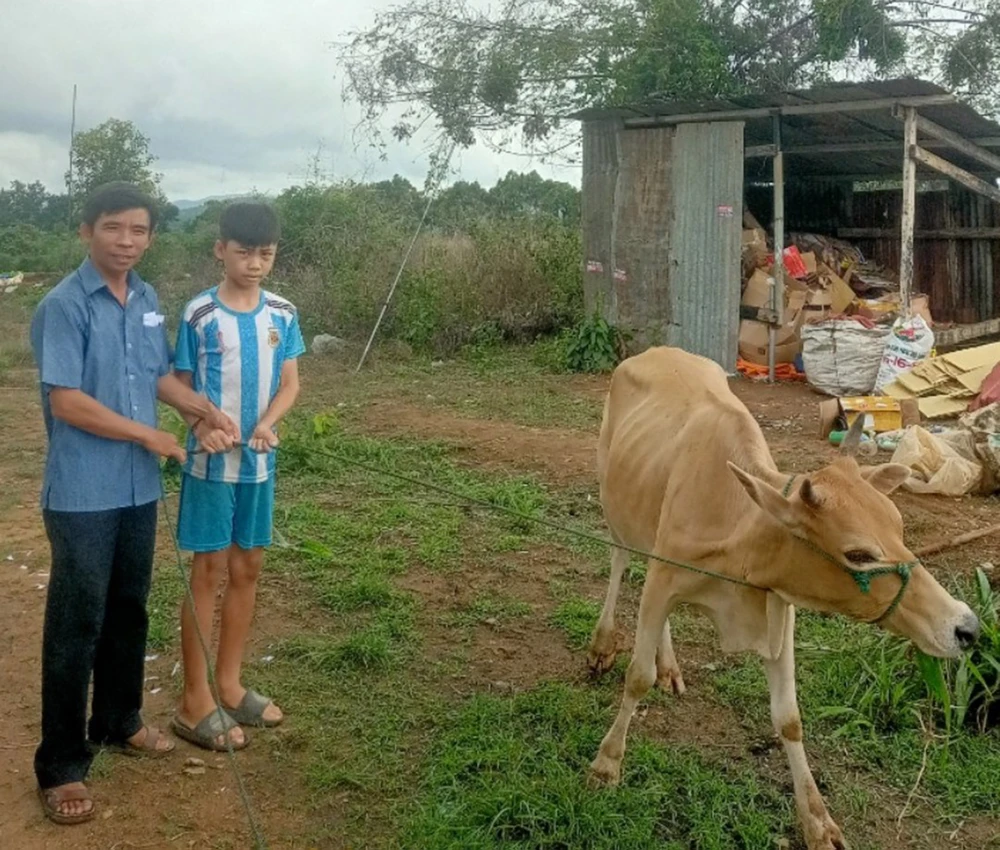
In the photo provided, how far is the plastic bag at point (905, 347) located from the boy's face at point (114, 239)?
8119 mm

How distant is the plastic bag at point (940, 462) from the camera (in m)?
6.71

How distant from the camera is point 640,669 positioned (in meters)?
3.46

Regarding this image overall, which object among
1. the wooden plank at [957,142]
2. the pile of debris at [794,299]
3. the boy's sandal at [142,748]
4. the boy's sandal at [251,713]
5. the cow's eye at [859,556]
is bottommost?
the boy's sandal at [142,748]

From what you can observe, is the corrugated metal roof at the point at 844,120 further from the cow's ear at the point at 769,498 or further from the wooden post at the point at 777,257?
the cow's ear at the point at 769,498

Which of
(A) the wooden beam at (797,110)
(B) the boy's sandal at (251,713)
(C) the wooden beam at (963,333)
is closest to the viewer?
(B) the boy's sandal at (251,713)

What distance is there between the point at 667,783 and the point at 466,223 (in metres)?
12.6

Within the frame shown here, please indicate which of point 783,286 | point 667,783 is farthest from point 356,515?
point 783,286

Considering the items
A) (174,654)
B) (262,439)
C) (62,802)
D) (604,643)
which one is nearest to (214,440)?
(262,439)

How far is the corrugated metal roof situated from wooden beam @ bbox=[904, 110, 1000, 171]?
0.30 ft

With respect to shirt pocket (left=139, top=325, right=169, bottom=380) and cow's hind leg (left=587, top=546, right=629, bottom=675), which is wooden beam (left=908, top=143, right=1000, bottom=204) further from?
shirt pocket (left=139, top=325, right=169, bottom=380)

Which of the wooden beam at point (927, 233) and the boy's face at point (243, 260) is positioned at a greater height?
the wooden beam at point (927, 233)

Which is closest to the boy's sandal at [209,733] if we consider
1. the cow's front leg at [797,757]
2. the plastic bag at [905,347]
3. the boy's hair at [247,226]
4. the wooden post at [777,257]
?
the boy's hair at [247,226]

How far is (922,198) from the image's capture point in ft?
46.1

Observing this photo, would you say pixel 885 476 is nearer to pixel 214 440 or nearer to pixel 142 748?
pixel 214 440
